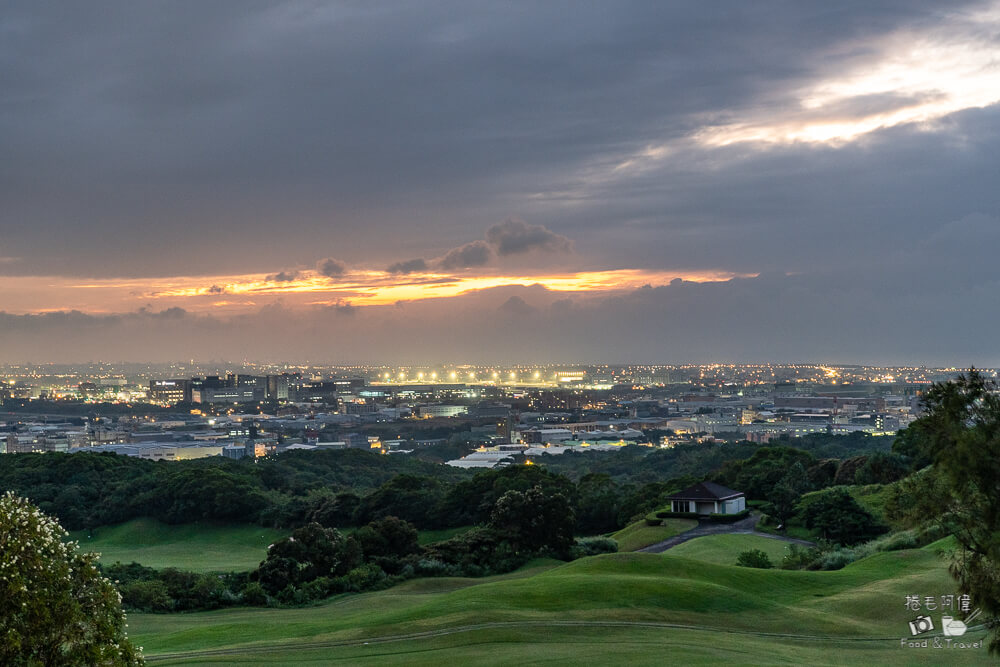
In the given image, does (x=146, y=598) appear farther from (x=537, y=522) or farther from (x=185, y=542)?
(x=185, y=542)

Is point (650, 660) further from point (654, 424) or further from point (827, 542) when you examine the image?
point (654, 424)

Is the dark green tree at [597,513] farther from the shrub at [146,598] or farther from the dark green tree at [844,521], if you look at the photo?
the shrub at [146,598]

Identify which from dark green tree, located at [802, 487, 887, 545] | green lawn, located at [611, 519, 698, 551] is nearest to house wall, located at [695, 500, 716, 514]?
green lawn, located at [611, 519, 698, 551]

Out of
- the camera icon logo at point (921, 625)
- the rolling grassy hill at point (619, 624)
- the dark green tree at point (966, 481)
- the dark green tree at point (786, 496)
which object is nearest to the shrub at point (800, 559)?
the rolling grassy hill at point (619, 624)

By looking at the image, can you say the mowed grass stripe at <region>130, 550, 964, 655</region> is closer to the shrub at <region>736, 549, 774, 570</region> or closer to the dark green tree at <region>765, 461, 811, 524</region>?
the shrub at <region>736, 549, 774, 570</region>

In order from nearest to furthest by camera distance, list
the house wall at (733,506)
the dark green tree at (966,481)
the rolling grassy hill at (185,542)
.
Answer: the dark green tree at (966,481) < the rolling grassy hill at (185,542) < the house wall at (733,506)

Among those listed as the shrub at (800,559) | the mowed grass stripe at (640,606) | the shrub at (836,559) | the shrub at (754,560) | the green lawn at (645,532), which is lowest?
the green lawn at (645,532)

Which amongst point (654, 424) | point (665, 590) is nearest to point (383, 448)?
point (654, 424)
